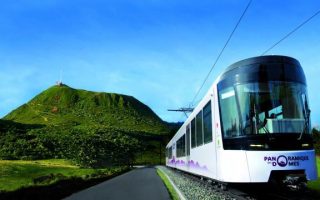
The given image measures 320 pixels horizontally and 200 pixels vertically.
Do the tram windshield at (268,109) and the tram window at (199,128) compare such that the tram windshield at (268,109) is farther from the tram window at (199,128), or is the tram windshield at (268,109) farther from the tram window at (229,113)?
the tram window at (199,128)

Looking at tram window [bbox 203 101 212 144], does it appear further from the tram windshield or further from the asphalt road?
the asphalt road

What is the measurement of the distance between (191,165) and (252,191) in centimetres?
785

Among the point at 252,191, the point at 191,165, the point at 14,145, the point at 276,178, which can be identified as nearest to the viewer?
the point at 276,178

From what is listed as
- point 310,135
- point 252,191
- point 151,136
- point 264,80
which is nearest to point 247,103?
point 264,80

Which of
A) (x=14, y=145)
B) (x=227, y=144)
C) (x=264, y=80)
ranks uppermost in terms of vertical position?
(x=14, y=145)

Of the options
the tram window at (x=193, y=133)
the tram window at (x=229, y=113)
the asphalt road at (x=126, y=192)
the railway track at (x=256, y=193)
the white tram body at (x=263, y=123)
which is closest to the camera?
the white tram body at (x=263, y=123)

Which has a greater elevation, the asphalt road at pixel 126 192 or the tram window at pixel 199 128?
the tram window at pixel 199 128

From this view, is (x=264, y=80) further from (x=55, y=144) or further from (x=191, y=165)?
(x=55, y=144)

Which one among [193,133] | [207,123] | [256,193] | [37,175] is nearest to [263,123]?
[256,193]

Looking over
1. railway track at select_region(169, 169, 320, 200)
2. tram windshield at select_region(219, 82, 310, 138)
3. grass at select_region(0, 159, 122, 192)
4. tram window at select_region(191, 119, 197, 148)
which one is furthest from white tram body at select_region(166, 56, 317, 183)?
grass at select_region(0, 159, 122, 192)

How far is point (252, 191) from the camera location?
15844 millimetres

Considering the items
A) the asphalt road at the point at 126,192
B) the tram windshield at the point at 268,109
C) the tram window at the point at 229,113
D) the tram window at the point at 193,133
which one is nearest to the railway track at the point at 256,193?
the tram window at the point at 229,113

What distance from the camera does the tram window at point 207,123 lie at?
16.5m

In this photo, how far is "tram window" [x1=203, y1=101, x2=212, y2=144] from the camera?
16.5 meters
